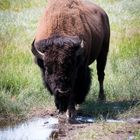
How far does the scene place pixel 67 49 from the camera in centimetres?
930

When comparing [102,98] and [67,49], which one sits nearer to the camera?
[67,49]

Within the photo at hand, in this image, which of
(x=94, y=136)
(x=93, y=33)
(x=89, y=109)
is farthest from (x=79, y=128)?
(x=93, y=33)

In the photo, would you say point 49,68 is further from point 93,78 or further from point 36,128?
point 93,78

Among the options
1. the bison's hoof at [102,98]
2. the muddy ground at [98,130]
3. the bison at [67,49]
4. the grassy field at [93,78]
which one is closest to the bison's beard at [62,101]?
the bison at [67,49]

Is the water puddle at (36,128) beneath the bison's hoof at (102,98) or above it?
above

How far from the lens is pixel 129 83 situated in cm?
1155

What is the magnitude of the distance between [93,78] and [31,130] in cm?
408

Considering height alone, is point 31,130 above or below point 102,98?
above

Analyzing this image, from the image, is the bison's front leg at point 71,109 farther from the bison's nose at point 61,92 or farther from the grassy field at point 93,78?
the grassy field at point 93,78

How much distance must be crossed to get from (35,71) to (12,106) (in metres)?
3.02

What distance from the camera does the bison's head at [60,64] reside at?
30.0 ft

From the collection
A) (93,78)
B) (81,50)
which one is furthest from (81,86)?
(93,78)

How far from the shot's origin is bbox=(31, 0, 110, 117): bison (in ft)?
30.2

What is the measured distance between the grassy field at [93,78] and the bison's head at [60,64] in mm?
726
